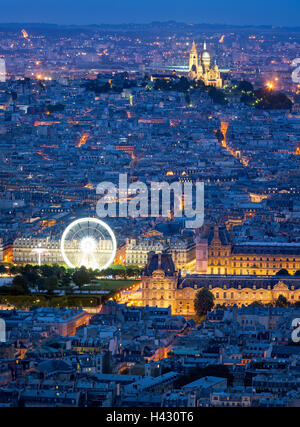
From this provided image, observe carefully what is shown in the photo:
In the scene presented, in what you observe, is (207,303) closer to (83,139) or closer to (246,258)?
(246,258)

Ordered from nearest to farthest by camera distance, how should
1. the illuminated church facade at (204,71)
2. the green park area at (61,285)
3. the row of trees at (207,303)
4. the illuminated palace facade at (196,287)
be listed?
the row of trees at (207,303) → the green park area at (61,285) → the illuminated palace facade at (196,287) → the illuminated church facade at (204,71)

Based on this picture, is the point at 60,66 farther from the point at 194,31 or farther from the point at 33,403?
the point at 33,403

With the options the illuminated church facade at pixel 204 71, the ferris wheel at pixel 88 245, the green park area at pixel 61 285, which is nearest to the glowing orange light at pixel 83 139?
the illuminated church facade at pixel 204 71

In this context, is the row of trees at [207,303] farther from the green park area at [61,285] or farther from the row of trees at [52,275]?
the row of trees at [52,275]

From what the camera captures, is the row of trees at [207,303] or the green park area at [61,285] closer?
the row of trees at [207,303]

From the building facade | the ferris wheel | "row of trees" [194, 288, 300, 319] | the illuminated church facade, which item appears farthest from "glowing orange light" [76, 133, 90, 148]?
"row of trees" [194, 288, 300, 319]

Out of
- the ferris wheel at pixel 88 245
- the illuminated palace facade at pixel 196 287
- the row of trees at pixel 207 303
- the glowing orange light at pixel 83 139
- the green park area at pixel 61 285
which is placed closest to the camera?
the row of trees at pixel 207 303
